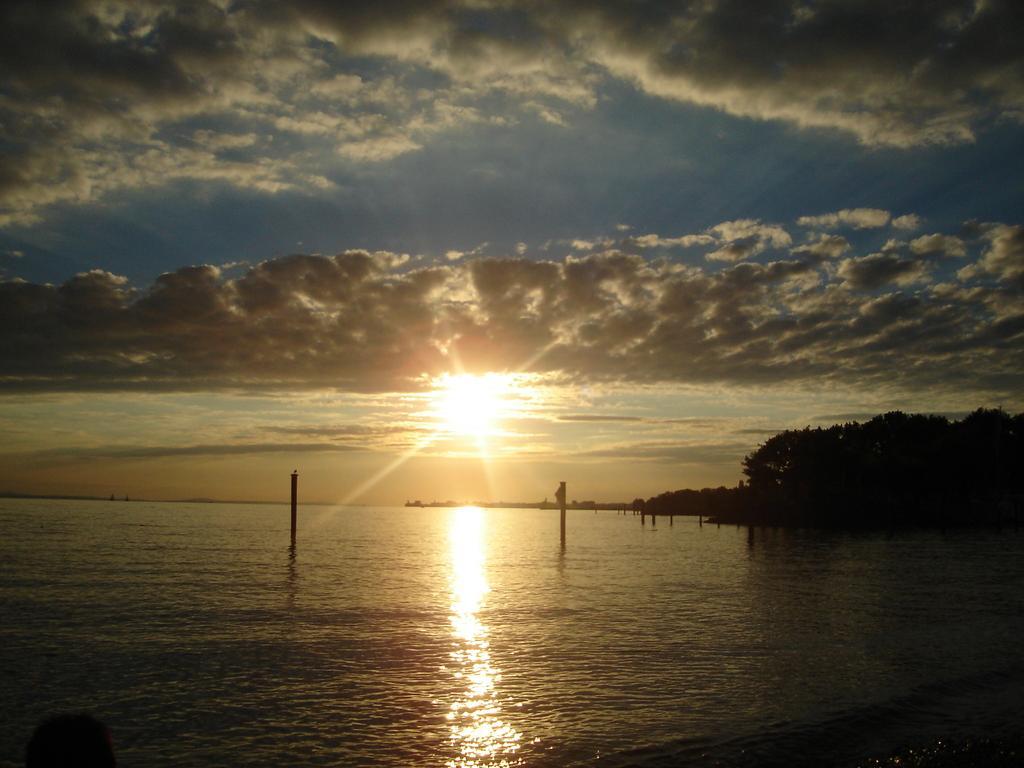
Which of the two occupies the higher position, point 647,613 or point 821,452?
point 821,452

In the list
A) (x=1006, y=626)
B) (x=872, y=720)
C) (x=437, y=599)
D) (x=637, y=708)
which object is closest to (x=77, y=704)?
(x=637, y=708)

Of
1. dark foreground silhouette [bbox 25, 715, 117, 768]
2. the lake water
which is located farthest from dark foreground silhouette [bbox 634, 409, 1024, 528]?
dark foreground silhouette [bbox 25, 715, 117, 768]

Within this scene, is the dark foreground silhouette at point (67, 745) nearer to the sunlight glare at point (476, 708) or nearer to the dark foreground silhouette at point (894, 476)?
the sunlight glare at point (476, 708)

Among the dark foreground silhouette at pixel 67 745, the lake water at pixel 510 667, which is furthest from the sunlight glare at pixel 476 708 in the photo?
the dark foreground silhouette at pixel 67 745

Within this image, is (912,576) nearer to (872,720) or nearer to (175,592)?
(872,720)

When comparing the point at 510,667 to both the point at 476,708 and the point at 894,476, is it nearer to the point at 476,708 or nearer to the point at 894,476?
the point at 476,708

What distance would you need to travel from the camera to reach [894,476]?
13575 cm

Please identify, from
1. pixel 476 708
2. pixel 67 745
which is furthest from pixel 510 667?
pixel 67 745

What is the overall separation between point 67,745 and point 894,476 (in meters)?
149

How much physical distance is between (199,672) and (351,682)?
390 centimetres

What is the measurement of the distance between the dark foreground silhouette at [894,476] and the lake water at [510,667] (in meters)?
91.8

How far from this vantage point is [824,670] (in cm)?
1939

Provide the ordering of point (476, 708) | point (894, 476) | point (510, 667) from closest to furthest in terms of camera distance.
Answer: point (476, 708), point (510, 667), point (894, 476)

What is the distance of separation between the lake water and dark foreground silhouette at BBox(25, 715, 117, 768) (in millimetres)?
8874
